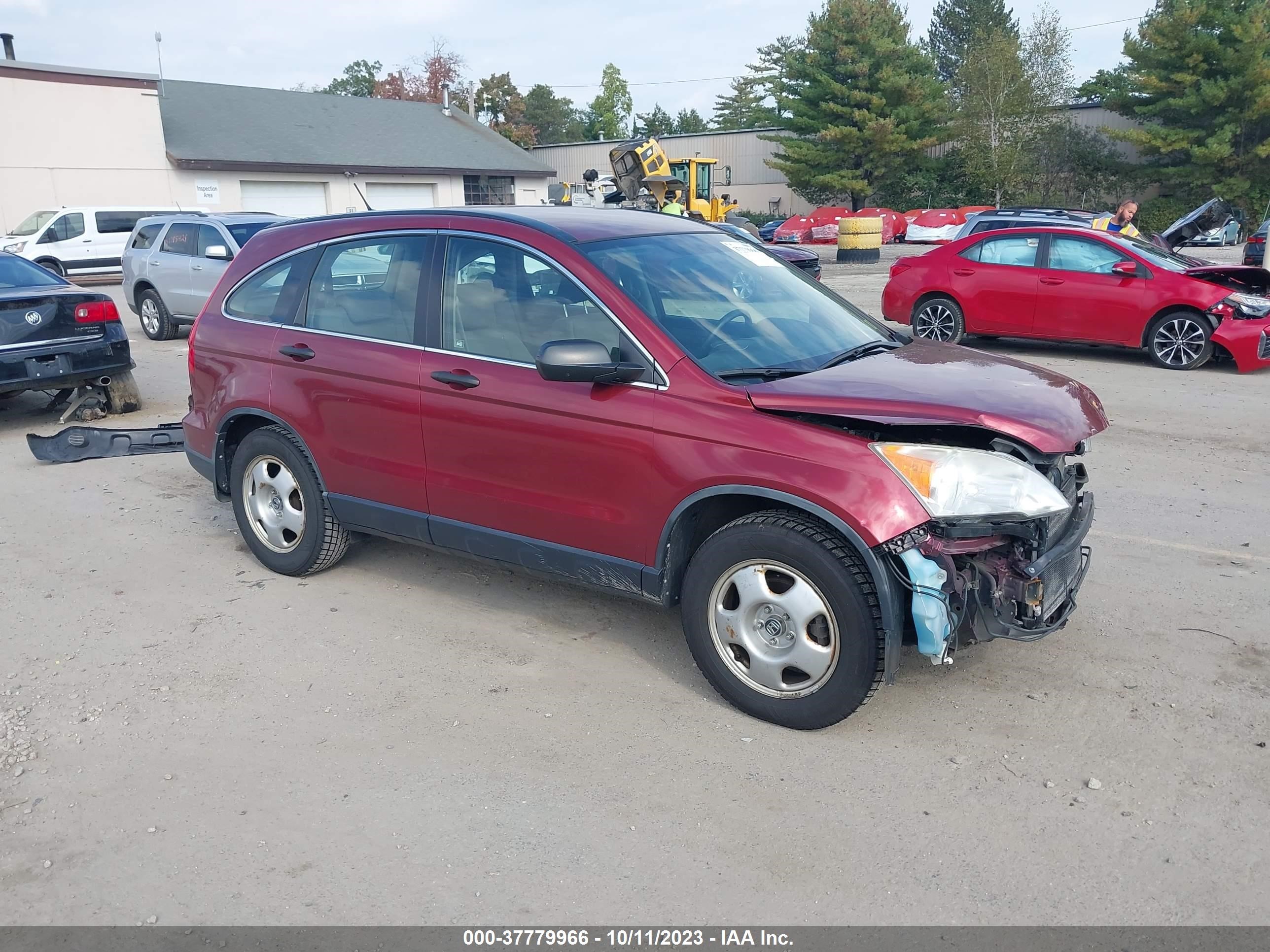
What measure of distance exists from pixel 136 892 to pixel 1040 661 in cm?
352

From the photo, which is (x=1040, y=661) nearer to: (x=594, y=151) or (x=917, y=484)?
(x=917, y=484)

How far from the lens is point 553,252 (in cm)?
443

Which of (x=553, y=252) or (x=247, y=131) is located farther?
(x=247, y=131)

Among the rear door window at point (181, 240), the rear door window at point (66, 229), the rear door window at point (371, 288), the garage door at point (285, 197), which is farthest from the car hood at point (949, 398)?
A: the garage door at point (285, 197)

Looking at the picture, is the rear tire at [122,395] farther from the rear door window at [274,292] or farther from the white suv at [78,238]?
the white suv at [78,238]

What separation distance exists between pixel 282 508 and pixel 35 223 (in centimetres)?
2533

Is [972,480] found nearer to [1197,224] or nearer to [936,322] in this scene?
[936,322]

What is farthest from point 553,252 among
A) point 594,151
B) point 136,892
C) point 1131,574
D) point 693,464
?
point 594,151

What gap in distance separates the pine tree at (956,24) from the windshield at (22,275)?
75.1 meters

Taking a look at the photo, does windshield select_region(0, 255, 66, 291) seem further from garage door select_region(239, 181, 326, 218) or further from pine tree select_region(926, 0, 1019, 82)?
pine tree select_region(926, 0, 1019, 82)

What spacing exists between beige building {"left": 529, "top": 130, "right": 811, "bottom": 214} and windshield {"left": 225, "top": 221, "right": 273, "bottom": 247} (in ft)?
131

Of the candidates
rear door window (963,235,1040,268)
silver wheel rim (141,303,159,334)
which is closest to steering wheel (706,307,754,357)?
rear door window (963,235,1040,268)

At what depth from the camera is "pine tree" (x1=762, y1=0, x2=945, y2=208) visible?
45.7 metres

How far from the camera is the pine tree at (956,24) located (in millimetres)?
77938
